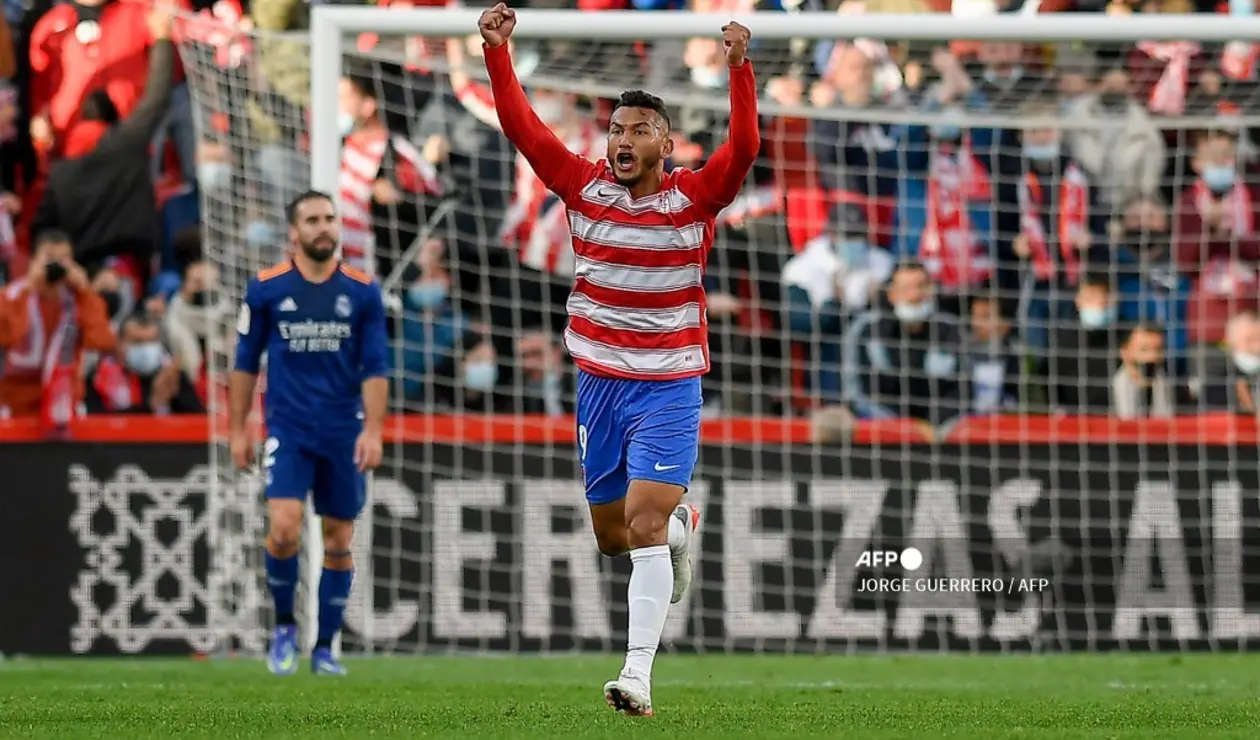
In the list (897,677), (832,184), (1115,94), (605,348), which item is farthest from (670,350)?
(1115,94)

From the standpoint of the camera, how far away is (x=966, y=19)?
1216 cm

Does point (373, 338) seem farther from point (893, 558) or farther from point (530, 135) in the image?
point (893, 558)

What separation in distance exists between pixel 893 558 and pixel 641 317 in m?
5.36

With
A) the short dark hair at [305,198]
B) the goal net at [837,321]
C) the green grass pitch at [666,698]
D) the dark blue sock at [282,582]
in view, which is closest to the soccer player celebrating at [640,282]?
the green grass pitch at [666,698]

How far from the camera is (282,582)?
428 inches

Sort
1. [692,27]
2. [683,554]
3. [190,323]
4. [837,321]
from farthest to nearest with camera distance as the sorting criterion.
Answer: [190,323] → [837,321] → [692,27] → [683,554]

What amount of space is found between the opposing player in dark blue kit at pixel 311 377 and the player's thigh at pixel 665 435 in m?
3.20

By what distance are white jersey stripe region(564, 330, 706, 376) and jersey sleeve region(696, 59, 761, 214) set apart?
1.95ft

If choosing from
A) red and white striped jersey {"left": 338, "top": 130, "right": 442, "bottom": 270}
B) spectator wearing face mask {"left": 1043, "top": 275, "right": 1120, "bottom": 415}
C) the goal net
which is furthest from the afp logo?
red and white striped jersey {"left": 338, "top": 130, "right": 442, "bottom": 270}

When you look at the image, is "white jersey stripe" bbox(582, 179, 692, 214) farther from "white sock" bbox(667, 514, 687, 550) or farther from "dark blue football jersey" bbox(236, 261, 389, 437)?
"dark blue football jersey" bbox(236, 261, 389, 437)

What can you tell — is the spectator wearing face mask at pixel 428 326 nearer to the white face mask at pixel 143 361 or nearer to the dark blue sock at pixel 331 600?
the white face mask at pixel 143 361

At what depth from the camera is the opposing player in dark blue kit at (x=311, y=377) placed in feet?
34.7

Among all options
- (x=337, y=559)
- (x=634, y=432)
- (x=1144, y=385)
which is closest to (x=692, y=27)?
(x=337, y=559)

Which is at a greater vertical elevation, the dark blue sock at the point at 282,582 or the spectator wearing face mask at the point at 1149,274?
the spectator wearing face mask at the point at 1149,274
